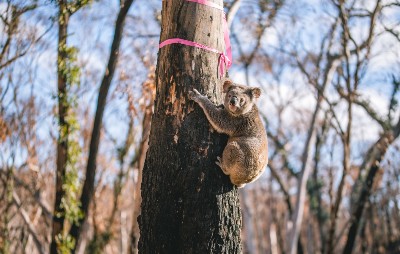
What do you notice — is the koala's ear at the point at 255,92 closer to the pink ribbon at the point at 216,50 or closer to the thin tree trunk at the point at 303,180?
the pink ribbon at the point at 216,50

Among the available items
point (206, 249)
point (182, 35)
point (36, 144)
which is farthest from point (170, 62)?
point (36, 144)

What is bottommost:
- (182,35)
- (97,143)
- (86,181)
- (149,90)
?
(86,181)

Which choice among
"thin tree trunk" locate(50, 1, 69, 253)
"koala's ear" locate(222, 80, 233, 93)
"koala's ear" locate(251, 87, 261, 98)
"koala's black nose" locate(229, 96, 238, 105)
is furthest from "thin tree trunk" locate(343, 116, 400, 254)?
"koala's black nose" locate(229, 96, 238, 105)

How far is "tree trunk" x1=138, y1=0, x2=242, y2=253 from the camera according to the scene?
414 cm

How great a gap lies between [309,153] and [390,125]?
2.26 m

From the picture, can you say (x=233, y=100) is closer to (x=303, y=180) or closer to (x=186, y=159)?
(x=186, y=159)

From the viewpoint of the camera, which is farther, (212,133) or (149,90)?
(149,90)

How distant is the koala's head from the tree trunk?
0.12 m

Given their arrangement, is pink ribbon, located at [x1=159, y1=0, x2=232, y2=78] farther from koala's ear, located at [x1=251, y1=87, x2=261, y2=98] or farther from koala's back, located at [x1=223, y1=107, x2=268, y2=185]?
koala's back, located at [x1=223, y1=107, x2=268, y2=185]

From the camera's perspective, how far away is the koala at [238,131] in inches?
168

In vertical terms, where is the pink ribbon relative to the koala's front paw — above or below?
above

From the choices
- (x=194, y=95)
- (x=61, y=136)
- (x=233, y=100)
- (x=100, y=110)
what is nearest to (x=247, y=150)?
(x=233, y=100)

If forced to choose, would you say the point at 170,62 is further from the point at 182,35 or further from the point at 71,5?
the point at 71,5

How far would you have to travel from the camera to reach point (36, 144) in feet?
45.3
